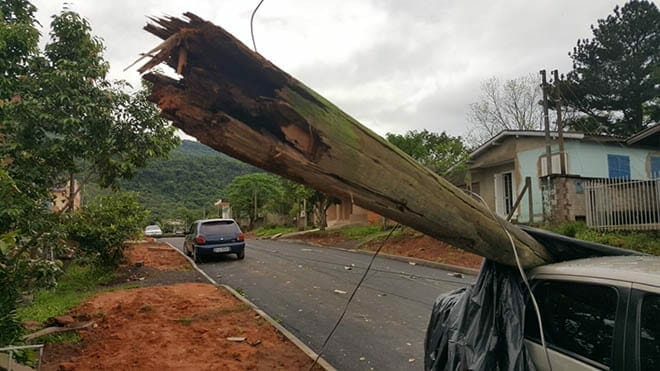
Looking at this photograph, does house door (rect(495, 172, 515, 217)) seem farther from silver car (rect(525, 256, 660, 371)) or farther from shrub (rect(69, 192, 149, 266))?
silver car (rect(525, 256, 660, 371))

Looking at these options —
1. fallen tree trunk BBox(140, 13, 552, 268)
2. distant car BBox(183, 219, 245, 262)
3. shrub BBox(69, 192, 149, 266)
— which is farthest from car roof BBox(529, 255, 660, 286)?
distant car BBox(183, 219, 245, 262)

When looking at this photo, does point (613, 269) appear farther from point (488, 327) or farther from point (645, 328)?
point (488, 327)

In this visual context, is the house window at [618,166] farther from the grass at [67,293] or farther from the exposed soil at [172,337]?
the grass at [67,293]

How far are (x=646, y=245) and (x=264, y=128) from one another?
13.0 meters

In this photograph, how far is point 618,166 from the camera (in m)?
19.0

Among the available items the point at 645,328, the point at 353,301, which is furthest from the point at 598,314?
the point at 353,301

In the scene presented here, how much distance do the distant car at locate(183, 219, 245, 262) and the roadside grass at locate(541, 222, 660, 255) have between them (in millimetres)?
11401

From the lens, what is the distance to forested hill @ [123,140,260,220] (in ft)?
220

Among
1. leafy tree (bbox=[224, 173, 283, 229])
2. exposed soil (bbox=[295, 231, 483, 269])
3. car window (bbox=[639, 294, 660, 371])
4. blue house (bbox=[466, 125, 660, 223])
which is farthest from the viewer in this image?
leafy tree (bbox=[224, 173, 283, 229])

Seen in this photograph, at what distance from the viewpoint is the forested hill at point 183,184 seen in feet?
220

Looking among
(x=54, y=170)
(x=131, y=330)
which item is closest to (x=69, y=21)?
(x=54, y=170)

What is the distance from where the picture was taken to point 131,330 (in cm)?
662

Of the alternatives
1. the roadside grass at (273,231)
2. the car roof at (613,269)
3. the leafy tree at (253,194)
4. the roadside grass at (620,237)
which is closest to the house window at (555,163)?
the roadside grass at (620,237)

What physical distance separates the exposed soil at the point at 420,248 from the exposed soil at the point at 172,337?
18.1 ft
